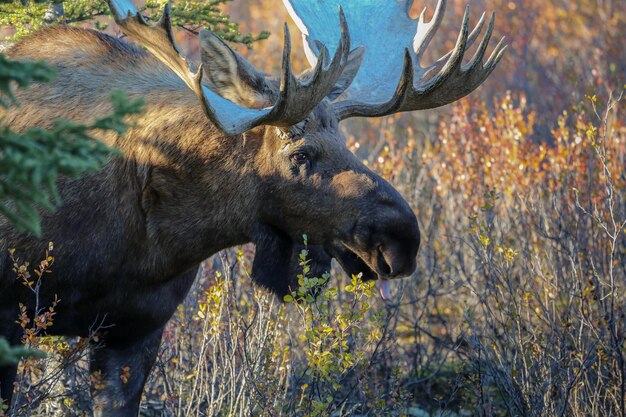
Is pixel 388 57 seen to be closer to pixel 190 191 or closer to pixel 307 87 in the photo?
pixel 307 87

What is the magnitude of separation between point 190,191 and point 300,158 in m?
0.46

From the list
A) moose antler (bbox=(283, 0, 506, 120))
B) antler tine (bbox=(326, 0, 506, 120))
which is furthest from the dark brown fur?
moose antler (bbox=(283, 0, 506, 120))

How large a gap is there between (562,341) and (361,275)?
143 cm

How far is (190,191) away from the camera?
411cm

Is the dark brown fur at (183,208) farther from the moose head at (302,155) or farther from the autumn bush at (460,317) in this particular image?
the autumn bush at (460,317)

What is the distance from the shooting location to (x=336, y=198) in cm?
409

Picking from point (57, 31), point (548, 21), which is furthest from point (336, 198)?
point (548, 21)

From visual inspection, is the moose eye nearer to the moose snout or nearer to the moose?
the moose

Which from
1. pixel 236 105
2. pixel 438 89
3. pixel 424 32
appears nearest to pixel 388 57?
pixel 424 32

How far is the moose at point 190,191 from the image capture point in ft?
13.1

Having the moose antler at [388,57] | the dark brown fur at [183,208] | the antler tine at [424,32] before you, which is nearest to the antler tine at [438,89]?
the moose antler at [388,57]

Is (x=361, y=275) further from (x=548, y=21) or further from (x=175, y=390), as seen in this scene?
(x=548, y=21)

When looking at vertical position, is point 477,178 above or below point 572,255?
above

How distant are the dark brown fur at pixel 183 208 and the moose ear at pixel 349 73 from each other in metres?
0.54
